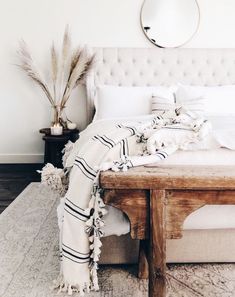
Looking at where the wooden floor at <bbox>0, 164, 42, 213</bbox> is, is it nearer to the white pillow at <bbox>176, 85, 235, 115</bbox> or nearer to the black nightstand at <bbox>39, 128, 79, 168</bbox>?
the black nightstand at <bbox>39, 128, 79, 168</bbox>

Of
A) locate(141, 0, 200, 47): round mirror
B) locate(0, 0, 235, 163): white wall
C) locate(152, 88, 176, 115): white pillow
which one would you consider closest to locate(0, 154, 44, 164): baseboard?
locate(0, 0, 235, 163): white wall

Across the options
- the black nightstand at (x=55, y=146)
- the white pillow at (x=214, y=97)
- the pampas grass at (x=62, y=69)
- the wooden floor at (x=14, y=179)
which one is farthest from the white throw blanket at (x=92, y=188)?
the pampas grass at (x=62, y=69)

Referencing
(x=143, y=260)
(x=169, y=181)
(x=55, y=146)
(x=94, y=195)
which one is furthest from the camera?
(x=55, y=146)

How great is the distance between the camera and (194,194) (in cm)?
151

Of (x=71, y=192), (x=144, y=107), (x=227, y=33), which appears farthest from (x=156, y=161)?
(x=227, y=33)

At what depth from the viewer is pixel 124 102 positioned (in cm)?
353

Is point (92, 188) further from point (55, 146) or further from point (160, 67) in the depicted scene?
point (160, 67)

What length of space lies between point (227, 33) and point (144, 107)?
1.41 m

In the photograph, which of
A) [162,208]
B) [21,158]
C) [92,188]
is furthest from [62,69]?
[162,208]

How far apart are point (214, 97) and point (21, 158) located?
2313 millimetres

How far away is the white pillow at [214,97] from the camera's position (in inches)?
135

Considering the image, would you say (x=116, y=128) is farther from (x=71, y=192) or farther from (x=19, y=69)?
(x=19, y=69)

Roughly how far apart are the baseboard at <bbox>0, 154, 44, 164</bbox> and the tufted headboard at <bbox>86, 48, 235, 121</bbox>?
2.71 feet

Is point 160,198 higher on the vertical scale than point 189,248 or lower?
higher
